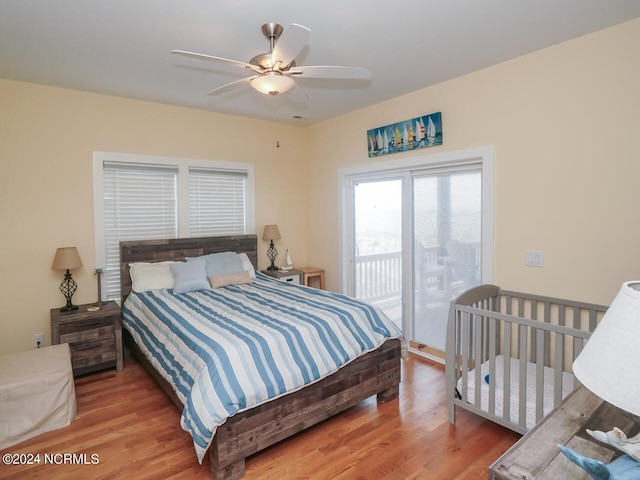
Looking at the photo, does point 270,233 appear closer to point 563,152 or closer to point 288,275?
point 288,275

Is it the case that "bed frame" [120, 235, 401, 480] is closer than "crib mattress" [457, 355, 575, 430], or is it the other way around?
"bed frame" [120, 235, 401, 480]

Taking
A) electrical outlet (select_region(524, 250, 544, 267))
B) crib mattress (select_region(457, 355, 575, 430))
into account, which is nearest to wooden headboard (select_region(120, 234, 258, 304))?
crib mattress (select_region(457, 355, 575, 430))

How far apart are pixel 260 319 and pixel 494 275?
78.3 inches

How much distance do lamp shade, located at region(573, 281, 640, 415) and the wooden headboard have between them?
12.7 ft

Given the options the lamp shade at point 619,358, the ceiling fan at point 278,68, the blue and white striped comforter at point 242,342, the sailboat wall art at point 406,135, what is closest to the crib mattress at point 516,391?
the blue and white striped comforter at point 242,342

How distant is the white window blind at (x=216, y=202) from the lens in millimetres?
4305

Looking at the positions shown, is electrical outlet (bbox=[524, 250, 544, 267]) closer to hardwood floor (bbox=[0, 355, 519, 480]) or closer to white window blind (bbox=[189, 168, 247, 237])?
hardwood floor (bbox=[0, 355, 519, 480])

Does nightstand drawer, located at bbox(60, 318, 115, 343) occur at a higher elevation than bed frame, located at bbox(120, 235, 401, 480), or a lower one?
higher

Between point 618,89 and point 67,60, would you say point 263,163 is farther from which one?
point 618,89

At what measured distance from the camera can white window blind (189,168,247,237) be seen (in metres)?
4.30

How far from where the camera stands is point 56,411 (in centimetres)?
254

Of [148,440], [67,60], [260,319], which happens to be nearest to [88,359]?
[148,440]

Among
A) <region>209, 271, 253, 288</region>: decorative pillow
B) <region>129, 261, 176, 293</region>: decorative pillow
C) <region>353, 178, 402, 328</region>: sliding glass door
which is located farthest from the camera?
<region>353, 178, 402, 328</region>: sliding glass door

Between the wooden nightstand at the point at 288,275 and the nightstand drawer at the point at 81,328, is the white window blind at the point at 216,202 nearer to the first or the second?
the wooden nightstand at the point at 288,275
